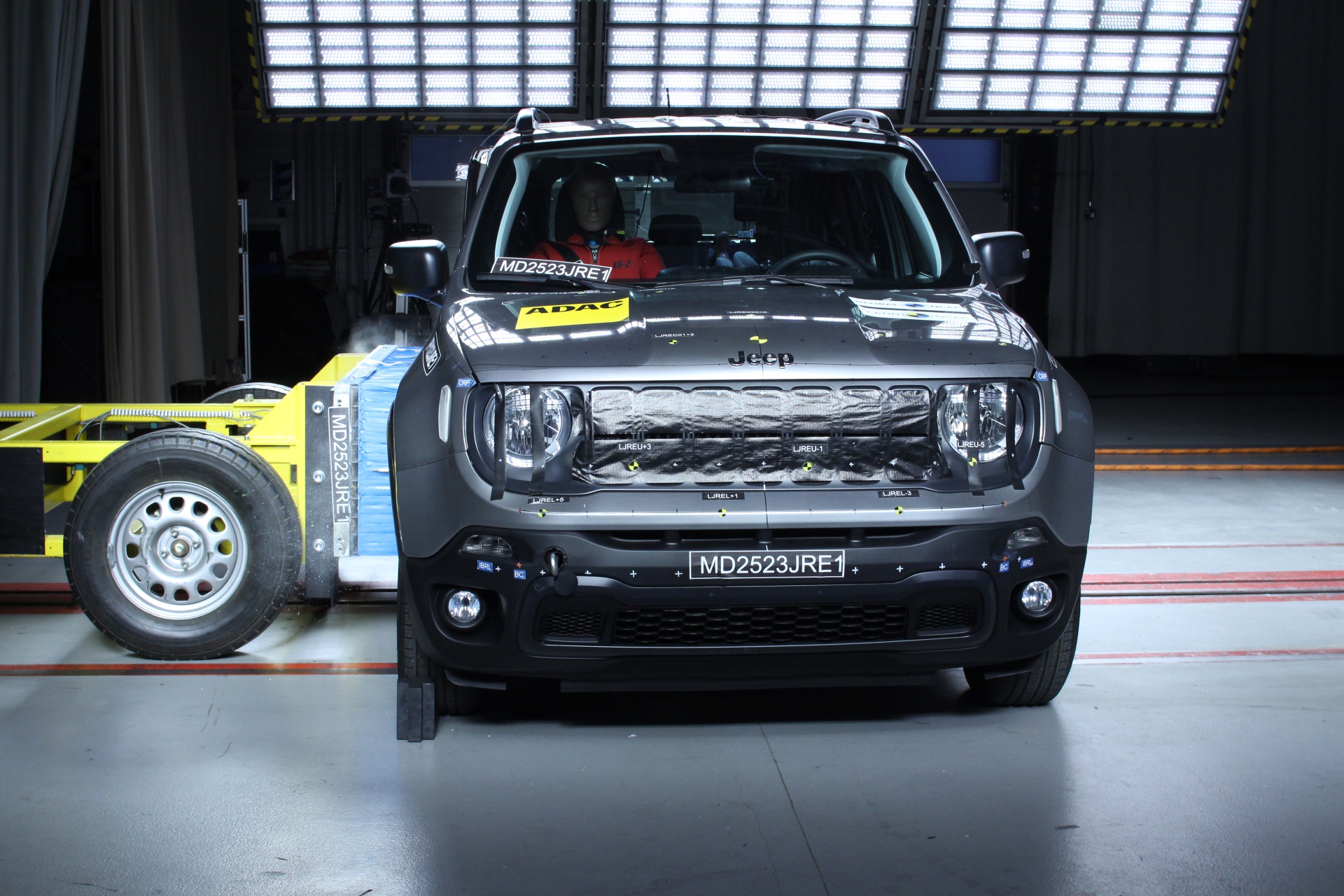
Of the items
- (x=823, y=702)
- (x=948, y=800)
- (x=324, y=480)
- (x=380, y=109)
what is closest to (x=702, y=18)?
(x=380, y=109)

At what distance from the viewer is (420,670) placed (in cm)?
339

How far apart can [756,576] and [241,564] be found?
1.99 metres

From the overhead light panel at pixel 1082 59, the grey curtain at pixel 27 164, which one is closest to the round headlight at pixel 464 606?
the grey curtain at pixel 27 164

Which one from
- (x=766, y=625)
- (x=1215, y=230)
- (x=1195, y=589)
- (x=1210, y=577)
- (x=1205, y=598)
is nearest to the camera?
(x=766, y=625)

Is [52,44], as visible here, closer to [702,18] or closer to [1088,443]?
[702,18]

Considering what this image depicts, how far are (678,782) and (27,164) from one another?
6.47m

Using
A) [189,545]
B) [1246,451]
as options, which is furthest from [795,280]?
[1246,451]

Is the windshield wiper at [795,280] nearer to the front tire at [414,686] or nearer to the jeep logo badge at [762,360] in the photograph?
the jeep logo badge at [762,360]

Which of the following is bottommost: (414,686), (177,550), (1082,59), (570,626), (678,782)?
(678,782)

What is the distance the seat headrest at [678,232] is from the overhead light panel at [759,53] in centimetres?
591

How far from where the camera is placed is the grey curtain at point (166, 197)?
29.0ft

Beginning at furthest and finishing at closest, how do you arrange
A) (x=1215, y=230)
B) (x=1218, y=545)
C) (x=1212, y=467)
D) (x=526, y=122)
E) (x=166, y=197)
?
(x=1215, y=230) → (x=166, y=197) → (x=1212, y=467) → (x=1218, y=545) → (x=526, y=122)

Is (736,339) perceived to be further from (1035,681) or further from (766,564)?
(1035,681)

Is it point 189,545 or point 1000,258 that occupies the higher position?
point 1000,258
